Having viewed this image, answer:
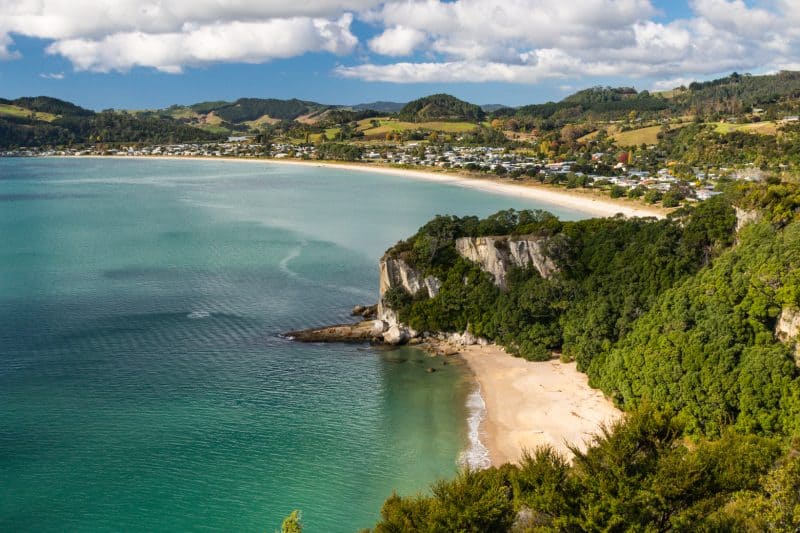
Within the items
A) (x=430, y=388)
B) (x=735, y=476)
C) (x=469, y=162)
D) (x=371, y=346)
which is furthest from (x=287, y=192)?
(x=735, y=476)

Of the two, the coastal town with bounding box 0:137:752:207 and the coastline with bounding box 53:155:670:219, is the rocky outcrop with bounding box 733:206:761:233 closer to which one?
the coastal town with bounding box 0:137:752:207

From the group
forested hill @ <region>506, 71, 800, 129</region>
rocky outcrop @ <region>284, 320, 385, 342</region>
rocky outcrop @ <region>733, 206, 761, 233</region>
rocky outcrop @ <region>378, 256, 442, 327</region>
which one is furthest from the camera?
forested hill @ <region>506, 71, 800, 129</region>

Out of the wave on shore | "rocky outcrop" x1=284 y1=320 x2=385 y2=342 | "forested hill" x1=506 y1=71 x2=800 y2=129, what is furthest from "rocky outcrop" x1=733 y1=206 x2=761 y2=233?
"forested hill" x1=506 y1=71 x2=800 y2=129

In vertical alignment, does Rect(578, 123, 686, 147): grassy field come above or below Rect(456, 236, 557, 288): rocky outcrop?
above

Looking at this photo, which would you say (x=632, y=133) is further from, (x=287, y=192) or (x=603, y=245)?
(x=603, y=245)

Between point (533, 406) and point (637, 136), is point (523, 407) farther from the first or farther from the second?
point (637, 136)

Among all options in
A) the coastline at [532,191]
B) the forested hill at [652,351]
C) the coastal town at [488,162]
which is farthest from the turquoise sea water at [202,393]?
the coastline at [532,191]

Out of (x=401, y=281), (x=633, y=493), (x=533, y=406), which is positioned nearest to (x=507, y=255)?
(x=401, y=281)
